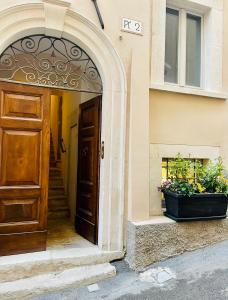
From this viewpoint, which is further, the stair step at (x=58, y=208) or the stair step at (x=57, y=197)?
the stair step at (x=57, y=197)

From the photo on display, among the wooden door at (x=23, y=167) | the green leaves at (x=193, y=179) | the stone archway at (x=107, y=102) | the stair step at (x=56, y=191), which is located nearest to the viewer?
the wooden door at (x=23, y=167)

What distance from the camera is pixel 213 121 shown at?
5051 mm

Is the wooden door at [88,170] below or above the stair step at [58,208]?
above

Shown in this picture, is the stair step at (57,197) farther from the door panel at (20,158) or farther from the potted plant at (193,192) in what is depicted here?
the potted plant at (193,192)

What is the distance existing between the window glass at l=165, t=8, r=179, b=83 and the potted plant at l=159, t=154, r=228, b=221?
4.99 ft

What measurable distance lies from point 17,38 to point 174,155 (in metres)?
2.99

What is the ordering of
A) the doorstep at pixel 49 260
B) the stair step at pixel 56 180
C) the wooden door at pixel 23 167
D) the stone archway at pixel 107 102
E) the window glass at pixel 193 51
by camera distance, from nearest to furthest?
the doorstep at pixel 49 260 < the wooden door at pixel 23 167 < the stone archway at pixel 107 102 < the window glass at pixel 193 51 < the stair step at pixel 56 180

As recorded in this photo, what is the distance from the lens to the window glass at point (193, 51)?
516 centimetres

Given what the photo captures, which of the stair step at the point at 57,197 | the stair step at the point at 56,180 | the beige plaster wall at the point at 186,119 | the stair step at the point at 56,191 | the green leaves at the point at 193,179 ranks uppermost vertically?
the beige plaster wall at the point at 186,119

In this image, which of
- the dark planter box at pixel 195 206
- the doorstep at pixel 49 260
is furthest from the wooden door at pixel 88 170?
the dark planter box at pixel 195 206

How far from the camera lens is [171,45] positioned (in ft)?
16.4

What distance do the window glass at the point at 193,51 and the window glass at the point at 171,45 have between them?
28 centimetres

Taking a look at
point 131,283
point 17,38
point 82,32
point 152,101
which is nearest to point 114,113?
point 152,101

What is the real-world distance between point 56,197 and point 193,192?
3.73 m
